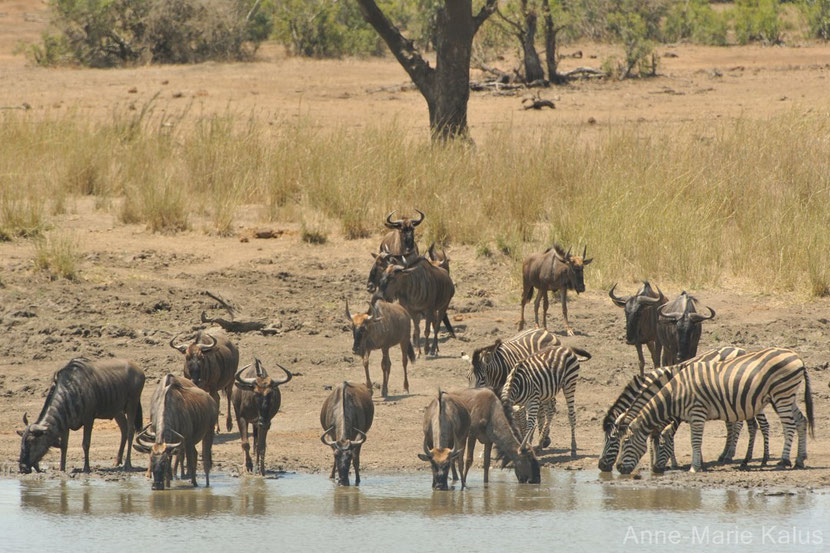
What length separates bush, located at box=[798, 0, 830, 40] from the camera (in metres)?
38.2

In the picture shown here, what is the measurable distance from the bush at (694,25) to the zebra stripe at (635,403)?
2914cm

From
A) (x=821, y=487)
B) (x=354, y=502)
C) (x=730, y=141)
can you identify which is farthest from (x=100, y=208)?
(x=821, y=487)

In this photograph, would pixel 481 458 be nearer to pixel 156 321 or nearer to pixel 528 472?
pixel 528 472

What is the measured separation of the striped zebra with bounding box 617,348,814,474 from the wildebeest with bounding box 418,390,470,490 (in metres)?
1.27

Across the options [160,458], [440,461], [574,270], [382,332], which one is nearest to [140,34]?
[574,270]

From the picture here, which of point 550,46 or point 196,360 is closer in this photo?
point 196,360

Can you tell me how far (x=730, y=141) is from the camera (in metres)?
18.6

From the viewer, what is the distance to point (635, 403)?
9961 millimetres

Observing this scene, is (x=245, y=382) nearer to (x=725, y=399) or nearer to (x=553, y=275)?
(x=725, y=399)

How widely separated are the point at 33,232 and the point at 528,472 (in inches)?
368

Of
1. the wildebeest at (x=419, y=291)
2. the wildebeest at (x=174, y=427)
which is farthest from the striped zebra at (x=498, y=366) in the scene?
the wildebeest at (x=419, y=291)

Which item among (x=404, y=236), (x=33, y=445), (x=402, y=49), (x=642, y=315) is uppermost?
(x=402, y=49)

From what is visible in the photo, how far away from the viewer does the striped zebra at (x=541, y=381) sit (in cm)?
1032

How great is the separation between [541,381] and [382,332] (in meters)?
2.13
